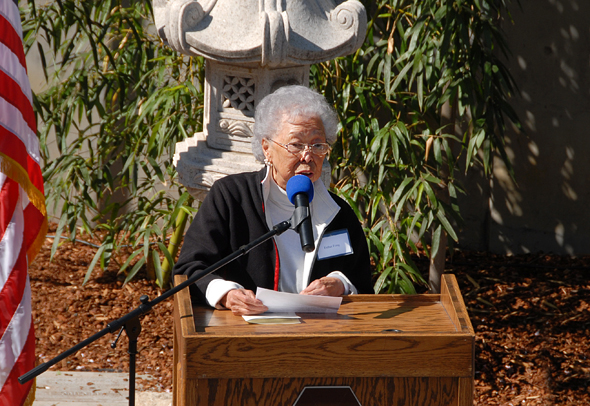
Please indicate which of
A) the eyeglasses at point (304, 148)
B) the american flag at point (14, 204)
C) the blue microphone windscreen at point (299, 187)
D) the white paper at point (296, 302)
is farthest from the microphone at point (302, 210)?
the american flag at point (14, 204)

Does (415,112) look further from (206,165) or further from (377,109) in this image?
(206,165)

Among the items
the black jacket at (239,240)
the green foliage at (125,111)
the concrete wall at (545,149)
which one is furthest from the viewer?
the concrete wall at (545,149)

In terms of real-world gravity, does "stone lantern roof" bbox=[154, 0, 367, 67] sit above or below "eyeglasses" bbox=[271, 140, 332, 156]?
above

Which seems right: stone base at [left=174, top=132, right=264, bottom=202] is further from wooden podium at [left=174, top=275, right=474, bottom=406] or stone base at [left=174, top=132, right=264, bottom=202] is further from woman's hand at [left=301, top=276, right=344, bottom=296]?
wooden podium at [left=174, top=275, right=474, bottom=406]

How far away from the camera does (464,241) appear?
18.8 feet

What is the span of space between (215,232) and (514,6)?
3803mm

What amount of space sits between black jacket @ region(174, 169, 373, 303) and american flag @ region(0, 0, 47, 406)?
1029 millimetres

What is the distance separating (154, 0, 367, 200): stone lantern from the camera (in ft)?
8.93

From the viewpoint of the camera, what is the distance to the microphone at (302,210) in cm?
180

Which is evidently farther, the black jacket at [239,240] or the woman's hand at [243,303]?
the black jacket at [239,240]

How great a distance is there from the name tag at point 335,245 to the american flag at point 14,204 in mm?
1391

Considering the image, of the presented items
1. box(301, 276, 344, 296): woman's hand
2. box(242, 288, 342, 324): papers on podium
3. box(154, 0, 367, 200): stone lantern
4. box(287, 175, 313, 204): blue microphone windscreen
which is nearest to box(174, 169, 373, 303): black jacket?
box(301, 276, 344, 296): woman's hand

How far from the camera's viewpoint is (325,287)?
7.41ft

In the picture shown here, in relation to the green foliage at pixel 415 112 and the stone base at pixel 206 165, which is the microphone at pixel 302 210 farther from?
the green foliage at pixel 415 112
